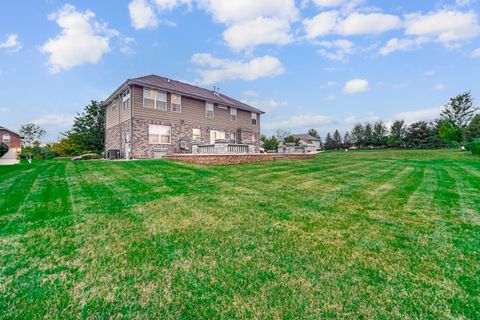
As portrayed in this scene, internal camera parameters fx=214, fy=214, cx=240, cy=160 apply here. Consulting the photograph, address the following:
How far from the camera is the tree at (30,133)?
1532 inches

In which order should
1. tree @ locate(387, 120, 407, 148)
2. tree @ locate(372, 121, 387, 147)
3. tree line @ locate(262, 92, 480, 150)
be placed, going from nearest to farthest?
1. tree line @ locate(262, 92, 480, 150)
2. tree @ locate(387, 120, 407, 148)
3. tree @ locate(372, 121, 387, 147)

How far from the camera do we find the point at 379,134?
51.2m

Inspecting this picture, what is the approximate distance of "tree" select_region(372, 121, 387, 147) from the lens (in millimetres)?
49125

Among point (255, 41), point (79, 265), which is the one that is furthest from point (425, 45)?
point (79, 265)

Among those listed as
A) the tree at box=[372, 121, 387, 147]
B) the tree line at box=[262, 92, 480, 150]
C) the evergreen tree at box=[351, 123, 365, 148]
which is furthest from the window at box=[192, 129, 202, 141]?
the evergreen tree at box=[351, 123, 365, 148]

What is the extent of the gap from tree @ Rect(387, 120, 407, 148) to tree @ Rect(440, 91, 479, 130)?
1256 centimetres

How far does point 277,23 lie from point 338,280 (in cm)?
1674

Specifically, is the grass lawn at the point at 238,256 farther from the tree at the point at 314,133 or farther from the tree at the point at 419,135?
the tree at the point at 314,133

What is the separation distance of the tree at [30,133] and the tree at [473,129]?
6874cm

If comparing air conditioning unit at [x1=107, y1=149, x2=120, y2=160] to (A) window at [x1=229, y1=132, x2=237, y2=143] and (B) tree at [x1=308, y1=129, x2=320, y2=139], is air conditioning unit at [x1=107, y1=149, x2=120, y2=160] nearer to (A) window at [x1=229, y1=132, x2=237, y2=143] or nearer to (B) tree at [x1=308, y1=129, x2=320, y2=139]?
(A) window at [x1=229, y1=132, x2=237, y2=143]

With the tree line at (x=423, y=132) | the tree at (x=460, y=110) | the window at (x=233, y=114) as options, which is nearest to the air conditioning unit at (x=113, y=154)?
the window at (x=233, y=114)

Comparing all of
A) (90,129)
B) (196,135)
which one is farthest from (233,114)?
(90,129)

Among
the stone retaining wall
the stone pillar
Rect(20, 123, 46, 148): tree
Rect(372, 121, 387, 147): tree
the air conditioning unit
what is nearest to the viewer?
the stone retaining wall

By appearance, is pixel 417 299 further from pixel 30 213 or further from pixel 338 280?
pixel 30 213
